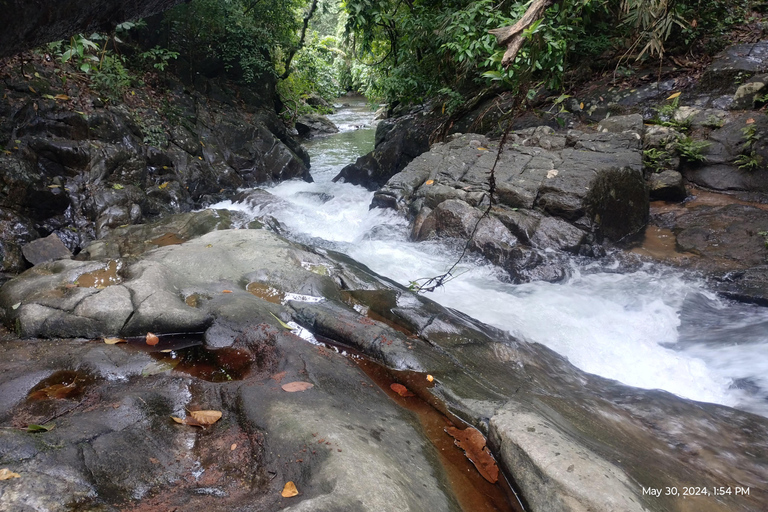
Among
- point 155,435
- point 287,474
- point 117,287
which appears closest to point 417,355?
point 287,474

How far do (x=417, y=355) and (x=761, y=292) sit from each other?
4.90 meters

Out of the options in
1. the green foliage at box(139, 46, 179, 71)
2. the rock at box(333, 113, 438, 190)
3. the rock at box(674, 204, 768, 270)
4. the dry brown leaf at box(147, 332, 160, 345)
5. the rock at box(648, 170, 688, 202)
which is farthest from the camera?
the rock at box(333, 113, 438, 190)

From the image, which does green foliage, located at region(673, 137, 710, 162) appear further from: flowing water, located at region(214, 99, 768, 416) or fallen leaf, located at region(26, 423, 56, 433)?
fallen leaf, located at region(26, 423, 56, 433)

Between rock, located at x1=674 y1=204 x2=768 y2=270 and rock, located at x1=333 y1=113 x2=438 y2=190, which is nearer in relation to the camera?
rock, located at x1=674 y1=204 x2=768 y2=270

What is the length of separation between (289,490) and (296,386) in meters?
0.91

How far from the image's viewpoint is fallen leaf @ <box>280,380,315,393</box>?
108 inches

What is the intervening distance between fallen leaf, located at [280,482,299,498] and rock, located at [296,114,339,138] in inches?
738

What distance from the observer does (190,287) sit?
13.8 ft

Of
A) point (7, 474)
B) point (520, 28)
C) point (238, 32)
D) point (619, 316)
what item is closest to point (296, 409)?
point (7, 474)

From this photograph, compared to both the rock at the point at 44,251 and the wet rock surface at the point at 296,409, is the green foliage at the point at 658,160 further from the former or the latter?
the rock at the point at 44,251

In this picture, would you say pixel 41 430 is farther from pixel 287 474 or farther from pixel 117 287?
pixel 117 287

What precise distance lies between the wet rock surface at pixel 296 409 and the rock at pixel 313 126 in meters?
15.8

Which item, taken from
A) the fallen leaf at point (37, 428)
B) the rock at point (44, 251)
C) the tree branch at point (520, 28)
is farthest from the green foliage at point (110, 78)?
the tree branch at point (520, 28)

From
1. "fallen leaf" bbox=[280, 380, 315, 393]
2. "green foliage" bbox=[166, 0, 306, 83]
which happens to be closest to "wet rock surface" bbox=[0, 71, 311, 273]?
"green foliage" bbox=[166, 0, 306, 83]
